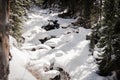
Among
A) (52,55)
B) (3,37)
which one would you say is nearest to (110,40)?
(52,55)

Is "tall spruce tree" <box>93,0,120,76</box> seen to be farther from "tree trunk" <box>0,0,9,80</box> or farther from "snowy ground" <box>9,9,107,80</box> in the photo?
"tree trunk" <box>0,0,9,80</box>

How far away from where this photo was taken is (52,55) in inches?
651

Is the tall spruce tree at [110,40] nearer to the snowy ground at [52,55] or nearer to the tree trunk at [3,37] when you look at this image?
the snowy ground at [52,55]

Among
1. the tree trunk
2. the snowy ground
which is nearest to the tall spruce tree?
the snowy ground

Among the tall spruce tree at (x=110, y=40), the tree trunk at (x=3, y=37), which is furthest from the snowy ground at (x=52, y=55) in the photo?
the tree trunk at (x=3, y=37)

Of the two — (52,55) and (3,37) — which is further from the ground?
(3,37)

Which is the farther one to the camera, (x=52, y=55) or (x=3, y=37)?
(x=52, y=55)

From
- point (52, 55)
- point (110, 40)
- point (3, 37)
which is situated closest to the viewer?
point (3, 37)

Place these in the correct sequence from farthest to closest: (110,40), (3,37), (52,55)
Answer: (52,55) < (110,40) < (3,37)

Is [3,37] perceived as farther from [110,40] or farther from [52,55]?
[52,55]

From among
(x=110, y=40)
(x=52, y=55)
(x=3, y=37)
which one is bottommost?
(x=52, y=55)

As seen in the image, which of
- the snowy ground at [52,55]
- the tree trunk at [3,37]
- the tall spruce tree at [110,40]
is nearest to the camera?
the tree trunk at [3,37]

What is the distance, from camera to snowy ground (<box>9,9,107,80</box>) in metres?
13.3

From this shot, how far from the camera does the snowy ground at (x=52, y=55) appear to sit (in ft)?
43.8
